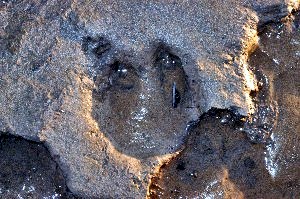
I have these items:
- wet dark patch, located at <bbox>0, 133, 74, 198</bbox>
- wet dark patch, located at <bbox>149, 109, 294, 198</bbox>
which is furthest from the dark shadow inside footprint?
wet dark patch, located at <bbox>0, 133, 74, 198</bbox>

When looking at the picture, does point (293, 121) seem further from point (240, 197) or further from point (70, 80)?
point (70, 80)

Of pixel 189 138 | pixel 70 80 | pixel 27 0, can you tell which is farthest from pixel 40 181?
pixel 27 0

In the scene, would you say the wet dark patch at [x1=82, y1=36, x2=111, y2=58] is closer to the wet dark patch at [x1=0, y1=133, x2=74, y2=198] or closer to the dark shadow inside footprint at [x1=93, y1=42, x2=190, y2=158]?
the dark shadow inside footprint at [x1=93, y1=42, x2=190, y2=158]

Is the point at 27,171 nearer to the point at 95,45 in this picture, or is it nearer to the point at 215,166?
the point at 95,45

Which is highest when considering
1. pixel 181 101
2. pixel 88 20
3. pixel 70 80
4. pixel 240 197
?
pixel 88 20

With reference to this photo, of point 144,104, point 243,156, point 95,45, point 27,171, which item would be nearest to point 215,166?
point 243,156

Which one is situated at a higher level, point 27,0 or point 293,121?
point 27,0
